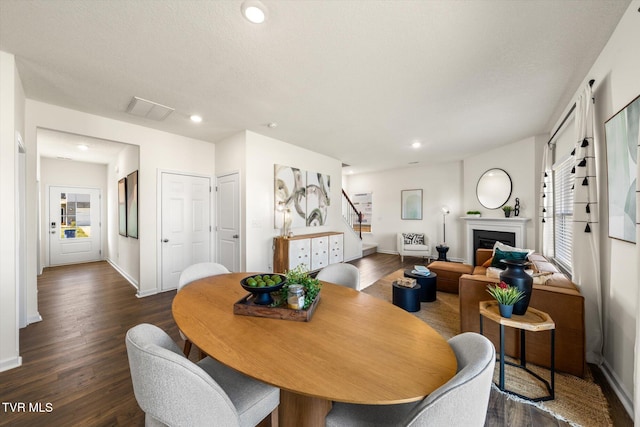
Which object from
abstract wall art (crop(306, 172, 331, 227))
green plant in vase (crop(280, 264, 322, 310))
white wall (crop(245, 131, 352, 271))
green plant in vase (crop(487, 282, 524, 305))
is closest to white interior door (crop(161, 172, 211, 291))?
white wall (crop(245, 131, 352, 271))

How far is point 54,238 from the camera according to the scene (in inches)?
224

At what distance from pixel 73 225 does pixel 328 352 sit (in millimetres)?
8007

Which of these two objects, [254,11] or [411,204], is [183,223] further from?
[411,204]

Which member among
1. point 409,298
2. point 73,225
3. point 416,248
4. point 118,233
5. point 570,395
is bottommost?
point 570,395

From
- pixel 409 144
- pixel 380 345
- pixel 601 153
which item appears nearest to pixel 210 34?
pixel 380 345

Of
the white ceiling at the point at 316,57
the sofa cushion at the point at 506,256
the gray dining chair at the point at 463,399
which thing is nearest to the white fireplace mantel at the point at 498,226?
the sofa cushion at the point at 506,256

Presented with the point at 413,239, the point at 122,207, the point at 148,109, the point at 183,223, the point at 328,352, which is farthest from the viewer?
the point at 413,239

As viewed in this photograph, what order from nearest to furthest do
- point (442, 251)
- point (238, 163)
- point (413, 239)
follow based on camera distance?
1. point (238, 163)
2. point (442, 251)
3. point (413, 239)

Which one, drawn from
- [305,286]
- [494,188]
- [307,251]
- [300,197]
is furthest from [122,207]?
[494,188]

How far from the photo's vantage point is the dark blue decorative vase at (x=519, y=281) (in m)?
1.78

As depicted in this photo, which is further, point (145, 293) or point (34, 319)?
point (145, 293)

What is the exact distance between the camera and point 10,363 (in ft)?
6.68

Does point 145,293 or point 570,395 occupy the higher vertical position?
point 145,293

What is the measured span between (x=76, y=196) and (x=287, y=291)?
24.8 ft
